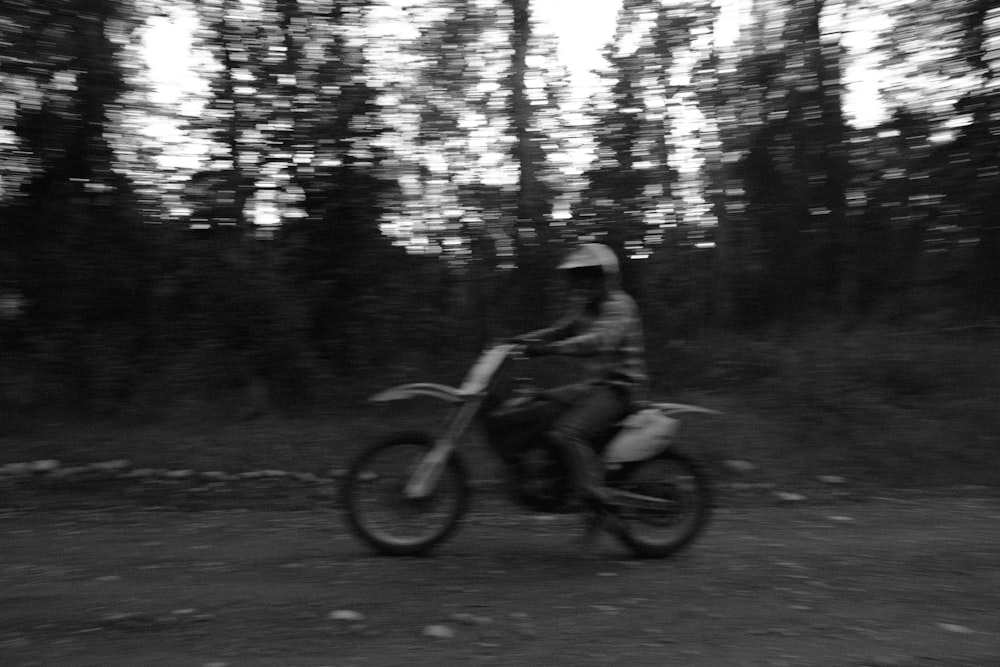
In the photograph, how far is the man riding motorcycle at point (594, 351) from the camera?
20.0 ft

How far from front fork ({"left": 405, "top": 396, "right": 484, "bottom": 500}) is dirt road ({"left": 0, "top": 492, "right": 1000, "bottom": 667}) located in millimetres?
454

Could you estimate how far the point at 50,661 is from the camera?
4254 millimetres

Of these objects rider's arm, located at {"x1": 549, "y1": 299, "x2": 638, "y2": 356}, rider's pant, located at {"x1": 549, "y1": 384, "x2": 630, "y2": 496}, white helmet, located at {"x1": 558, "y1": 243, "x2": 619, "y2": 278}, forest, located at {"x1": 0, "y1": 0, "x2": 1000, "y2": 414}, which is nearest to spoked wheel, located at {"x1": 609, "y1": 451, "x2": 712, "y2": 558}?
rider's pant, located at {"x1": 549, "y1": 384, "x2": 630, "y2": 496}

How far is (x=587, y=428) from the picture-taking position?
20.2ft

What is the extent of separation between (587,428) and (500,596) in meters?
1.25

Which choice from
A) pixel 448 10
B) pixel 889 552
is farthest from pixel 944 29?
pixel 889 552

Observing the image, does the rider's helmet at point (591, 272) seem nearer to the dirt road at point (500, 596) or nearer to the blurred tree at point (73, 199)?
the dirt road at point (500, 596)

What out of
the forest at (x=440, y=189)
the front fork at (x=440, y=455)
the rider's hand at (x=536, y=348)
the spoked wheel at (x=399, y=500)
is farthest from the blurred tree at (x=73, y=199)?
the rider's hand at (x=536, y=348)

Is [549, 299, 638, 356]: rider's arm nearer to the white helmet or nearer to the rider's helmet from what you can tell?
the rider's helmet

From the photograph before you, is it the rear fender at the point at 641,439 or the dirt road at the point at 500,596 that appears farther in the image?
the rear fender at the point at 641,439

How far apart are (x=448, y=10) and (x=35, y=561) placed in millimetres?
7798

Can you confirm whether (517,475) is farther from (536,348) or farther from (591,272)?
(591,272)

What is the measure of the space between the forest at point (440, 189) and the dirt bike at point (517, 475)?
5.51m

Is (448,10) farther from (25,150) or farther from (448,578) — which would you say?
(448,578)
